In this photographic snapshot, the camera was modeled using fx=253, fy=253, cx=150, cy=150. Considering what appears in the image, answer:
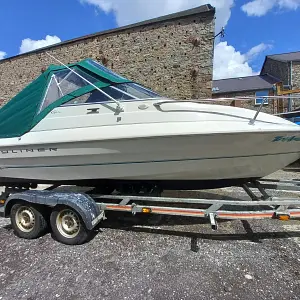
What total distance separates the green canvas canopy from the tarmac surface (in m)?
1.55

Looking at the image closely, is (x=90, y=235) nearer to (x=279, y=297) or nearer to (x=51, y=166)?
(x=51, y=166)

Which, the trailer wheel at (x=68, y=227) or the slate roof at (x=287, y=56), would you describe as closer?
the trailer wheel at (x=68, y=227)

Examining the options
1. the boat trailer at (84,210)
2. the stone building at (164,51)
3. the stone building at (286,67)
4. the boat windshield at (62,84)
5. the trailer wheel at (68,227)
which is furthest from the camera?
the stone building at (286,67)

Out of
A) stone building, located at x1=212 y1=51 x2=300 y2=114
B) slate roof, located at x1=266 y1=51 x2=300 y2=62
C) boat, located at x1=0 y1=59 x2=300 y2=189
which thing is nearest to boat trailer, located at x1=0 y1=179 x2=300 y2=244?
boat, located at x1=0 y1=59 x2=300 y2=189

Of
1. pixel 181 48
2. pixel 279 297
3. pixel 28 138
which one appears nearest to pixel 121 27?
pixel 181 48

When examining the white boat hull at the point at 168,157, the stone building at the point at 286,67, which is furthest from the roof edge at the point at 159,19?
the stone building at the point at 286,67

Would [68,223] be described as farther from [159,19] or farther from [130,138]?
[159,19]

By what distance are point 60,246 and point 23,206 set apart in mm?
786

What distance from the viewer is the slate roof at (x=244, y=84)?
22845 mm

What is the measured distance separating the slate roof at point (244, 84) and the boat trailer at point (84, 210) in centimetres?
2114

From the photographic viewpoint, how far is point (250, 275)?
246 centimetres

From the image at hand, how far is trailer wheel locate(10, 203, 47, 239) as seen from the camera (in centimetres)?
333

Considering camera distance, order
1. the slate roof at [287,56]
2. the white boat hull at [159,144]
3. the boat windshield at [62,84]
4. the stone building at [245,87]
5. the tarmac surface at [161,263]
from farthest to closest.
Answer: the slate roof at [287,56] → the stone building at [245,87] → the boat windshield at [62,84] → the white boat hull at [159,144] → the tarmac surface at [161,263]

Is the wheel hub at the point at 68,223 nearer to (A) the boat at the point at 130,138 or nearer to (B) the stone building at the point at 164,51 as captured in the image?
(A) the boat at the point at 130,138
